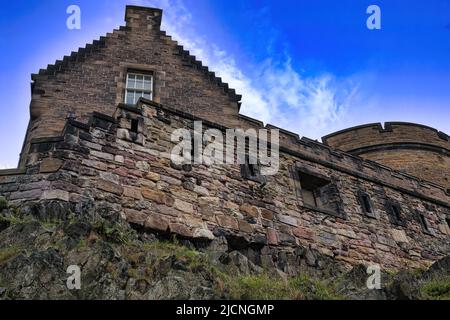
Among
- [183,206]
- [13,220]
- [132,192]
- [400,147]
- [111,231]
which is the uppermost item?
[400,147]

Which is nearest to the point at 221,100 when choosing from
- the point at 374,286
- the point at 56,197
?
the point at 56,197

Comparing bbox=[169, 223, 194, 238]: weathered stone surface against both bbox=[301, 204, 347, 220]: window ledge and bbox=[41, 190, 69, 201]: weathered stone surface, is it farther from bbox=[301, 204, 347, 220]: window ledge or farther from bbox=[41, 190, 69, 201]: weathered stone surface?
bbox=[301, 204, 347, 220]: window ledge

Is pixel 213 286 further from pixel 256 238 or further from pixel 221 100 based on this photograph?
pixel 221 100

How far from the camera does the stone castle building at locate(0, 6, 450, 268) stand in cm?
787

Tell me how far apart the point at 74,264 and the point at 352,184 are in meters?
7.82

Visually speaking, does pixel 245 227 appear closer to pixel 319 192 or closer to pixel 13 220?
pixel 319 192

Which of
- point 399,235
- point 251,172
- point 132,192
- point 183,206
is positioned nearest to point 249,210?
point 251,172

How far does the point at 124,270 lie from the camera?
18.3 ft

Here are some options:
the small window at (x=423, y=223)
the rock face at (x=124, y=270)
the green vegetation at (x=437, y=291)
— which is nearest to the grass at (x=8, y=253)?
the rock face at (x=124, y=270)

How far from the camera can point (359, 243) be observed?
1040cm

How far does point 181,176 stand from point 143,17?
18.6 feet

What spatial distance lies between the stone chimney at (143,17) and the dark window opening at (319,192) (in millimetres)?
5424

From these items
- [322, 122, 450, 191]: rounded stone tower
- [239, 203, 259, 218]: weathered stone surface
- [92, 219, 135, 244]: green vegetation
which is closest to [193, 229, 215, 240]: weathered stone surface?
[239, 203, 259, 218]: weathered stone surface

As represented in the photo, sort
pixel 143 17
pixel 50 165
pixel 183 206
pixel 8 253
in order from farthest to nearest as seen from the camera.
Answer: pixel 143 17 < pixel 183 206 < pixel 50 165 < pixel 8 253
